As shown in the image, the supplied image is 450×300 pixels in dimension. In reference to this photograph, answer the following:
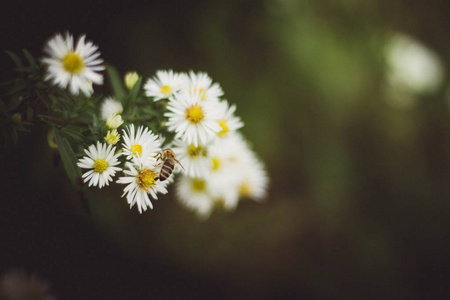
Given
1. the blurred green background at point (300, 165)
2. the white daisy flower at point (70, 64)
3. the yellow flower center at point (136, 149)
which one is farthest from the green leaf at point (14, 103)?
the blurred green background at point (300, 165)

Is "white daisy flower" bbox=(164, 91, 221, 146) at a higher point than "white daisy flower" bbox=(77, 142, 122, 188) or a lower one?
higher

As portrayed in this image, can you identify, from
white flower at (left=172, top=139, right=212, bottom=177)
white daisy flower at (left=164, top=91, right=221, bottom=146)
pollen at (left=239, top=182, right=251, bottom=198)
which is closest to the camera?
white daisy flower at (left=164, top=91, right=221, bottom=146)

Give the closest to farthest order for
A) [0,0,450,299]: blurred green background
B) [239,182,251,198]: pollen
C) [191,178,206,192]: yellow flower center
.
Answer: [191,178,206,192]: yellow flower center → [239,182,251,198]: pollen → [0,0,450,299]: blurred green background

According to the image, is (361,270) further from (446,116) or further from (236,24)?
(236,24)

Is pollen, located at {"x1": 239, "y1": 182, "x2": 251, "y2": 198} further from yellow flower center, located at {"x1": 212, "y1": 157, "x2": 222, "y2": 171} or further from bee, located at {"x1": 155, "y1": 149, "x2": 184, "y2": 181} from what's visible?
bee, located at {"x1": 155, "y1": 149, "x2": 184, "y2": 181}

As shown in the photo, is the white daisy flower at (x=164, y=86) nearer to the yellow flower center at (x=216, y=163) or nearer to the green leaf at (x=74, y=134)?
the green leaf at (x=74, y=134)

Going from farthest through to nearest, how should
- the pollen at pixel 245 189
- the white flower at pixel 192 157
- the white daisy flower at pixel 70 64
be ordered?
1. the pollen at pixel 245 189
2. the white flower at pixel 192 157
3. the white daisy flower at pixel 70 64

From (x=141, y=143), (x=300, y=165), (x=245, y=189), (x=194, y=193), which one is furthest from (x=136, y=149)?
(x=300, y=165)

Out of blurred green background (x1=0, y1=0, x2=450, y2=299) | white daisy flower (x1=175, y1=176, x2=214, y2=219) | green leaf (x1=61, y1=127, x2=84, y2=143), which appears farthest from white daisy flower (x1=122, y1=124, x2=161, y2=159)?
blurred green background (x1=0, y1=0, x2=450, y2=299)

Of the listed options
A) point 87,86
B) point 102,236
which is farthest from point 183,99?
point 102,236
